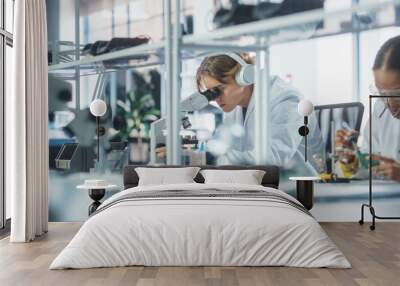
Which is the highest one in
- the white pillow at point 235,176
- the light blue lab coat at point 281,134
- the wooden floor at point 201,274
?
the light blue lab coat at point 281,134

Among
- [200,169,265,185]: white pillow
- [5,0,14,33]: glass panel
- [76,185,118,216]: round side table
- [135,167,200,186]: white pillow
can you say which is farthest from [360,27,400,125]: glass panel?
[5,0,14,33]: glass panel

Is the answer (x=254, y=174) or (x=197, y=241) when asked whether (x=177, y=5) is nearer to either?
(x=254, y=174)

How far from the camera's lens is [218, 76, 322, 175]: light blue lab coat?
26.7 feet

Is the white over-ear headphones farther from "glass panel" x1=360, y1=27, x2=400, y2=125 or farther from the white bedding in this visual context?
the white bedding

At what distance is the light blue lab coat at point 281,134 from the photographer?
815 centimetres

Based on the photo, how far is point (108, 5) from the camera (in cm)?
837

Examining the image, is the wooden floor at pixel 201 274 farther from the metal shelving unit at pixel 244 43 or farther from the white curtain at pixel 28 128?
the metal shelving unit at pixel 244 43

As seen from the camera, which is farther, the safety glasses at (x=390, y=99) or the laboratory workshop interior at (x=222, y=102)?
the safety glasses at (x=390, y=99)

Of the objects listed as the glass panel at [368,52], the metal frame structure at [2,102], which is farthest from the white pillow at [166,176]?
the glass panel at [368,52]

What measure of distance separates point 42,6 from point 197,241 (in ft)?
12.0

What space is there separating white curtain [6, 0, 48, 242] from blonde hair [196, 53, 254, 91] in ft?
6.81

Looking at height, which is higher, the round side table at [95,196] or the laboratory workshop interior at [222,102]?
the laboratory workshop interior at [222,102]

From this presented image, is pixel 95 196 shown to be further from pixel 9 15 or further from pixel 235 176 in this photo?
pixel 9 15

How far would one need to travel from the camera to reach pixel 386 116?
806 cm
